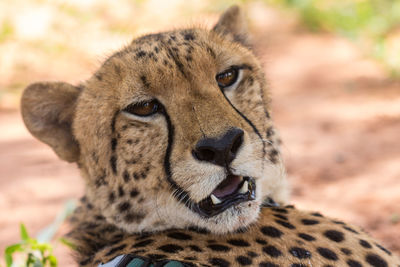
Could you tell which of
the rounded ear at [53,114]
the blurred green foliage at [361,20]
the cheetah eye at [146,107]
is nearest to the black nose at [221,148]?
the cheetah eye at [146,107]

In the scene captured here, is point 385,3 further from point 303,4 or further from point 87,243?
point 87,243

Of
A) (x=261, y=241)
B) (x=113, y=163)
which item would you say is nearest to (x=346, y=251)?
(x=261, y=241)

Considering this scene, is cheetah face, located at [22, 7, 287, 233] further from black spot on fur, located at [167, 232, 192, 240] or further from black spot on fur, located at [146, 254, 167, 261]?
black spot on fur, located at [146, 254, 167, 261]

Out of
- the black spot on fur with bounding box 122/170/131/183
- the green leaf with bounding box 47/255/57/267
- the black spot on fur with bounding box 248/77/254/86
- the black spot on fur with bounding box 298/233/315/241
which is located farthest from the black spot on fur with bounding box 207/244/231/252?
the green leaf with bounding box 47/255/57/267

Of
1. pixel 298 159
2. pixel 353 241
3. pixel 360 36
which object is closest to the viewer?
pixel 353 241

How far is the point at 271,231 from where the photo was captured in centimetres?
157

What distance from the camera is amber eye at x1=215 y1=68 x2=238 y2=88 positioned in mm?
1688

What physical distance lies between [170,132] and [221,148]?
0.24 metres

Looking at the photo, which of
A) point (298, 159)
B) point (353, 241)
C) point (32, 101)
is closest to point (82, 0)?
point (298, 159)

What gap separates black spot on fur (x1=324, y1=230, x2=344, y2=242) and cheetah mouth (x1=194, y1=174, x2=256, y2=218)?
0.87ft

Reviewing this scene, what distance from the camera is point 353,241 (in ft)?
5.21

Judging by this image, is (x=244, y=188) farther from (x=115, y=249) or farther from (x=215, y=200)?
(x=115, y=249)

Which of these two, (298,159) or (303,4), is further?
(303,4)

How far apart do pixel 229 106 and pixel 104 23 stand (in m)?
5.53
